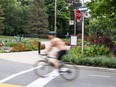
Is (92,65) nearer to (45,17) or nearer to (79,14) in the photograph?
(79,14)

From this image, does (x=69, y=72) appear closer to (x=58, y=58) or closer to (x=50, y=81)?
(x=58, y=58)

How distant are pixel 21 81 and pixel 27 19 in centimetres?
5861

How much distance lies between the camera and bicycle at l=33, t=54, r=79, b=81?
11.8 meters

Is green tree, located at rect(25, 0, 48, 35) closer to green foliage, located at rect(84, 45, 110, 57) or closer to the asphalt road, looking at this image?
green foliage, located at rect(84, 45, 110, 57)

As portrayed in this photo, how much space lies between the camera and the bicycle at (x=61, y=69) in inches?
464

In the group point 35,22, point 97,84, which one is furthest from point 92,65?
point 35,22

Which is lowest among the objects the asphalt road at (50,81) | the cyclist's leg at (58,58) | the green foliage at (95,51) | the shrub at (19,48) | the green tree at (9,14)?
the shrub at (19,48)

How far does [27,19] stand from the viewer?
229 ft

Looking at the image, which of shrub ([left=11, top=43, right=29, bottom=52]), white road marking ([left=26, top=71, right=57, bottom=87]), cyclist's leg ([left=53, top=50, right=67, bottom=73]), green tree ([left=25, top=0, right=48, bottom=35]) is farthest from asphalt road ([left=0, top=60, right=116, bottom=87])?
green tree ([left=25, top=0, right=48, bottom=35])

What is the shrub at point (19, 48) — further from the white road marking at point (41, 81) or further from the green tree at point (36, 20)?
the green tree at point (36, 20)

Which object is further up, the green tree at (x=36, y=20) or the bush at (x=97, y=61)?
the green tree at (x=36, y=20)

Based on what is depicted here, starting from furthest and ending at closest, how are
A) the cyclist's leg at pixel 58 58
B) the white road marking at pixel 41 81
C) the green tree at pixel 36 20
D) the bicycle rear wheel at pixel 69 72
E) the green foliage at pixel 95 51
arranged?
the green tree at pixel 36 20, the green foliage at pixel 95 51, the bicycle rear wheel at pixel 69 72, the cyclist's leg at pixel 58 58, the white road marking at pixel 41 81

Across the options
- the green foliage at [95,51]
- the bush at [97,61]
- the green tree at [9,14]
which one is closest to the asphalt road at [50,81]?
the bush at [97,61]

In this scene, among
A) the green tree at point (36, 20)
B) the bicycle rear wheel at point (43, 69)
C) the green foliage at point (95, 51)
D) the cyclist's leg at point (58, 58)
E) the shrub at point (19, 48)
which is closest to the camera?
the cyclist's leg at point (58, 58)
